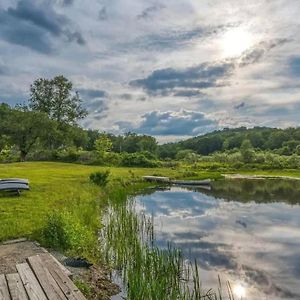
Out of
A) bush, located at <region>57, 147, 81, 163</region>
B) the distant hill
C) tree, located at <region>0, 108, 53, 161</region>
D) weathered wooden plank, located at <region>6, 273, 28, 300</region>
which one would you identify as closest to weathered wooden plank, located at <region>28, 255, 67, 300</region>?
weathered wooden plank, located at <region>6, 273, 28, 300</region>

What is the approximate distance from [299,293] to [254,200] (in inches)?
860

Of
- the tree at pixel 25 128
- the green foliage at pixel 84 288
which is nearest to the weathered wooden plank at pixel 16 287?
the green foliage at pixel 84 288

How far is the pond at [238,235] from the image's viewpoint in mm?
12602

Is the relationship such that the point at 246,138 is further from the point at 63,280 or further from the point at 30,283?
the point at 30,283

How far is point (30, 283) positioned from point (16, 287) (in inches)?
11.0

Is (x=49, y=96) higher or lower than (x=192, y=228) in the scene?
higher

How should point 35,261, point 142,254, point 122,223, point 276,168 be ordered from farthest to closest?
point 276,168
point 122,223
point 142,254
point 35,261

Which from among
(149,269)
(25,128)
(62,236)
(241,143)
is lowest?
(149,269)

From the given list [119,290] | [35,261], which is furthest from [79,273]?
[35,261]

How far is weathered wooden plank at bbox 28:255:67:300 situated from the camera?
24.1ft

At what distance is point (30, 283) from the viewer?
7.89 m

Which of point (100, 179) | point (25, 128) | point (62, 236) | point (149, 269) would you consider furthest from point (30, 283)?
point (25, 128)

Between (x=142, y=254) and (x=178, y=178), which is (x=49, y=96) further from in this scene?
(x=142, y=254)

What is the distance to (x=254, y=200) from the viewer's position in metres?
33.1
